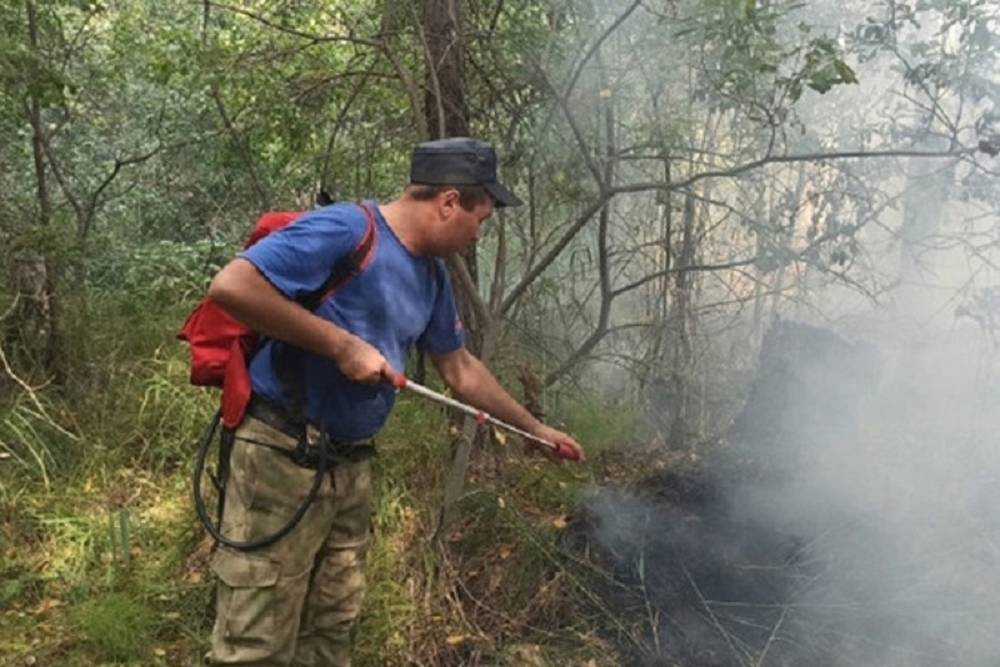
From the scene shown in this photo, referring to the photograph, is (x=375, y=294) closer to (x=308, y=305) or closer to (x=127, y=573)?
(x=308, y=305)

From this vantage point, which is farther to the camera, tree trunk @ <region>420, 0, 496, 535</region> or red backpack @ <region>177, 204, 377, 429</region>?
tree trunk @ <region>420, 0, 496, 535</region>

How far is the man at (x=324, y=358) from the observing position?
230cm

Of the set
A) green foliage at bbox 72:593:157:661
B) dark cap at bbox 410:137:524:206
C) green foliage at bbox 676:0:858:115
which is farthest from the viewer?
green foliage at bbox 72:593:157:661

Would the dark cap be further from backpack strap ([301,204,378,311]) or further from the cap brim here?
backpack strap ([301,204,378,311])

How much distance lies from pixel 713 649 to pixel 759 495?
1395 millimetres

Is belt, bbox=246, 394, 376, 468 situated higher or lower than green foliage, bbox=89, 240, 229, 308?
higher

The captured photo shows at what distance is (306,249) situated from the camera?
228 centimetres

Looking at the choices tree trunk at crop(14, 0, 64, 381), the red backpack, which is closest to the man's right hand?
the red backpack

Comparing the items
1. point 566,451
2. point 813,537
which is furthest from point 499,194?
point 813,537

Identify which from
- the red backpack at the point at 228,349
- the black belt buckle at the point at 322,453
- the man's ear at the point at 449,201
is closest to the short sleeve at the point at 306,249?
the red backpack at the point at 228,349

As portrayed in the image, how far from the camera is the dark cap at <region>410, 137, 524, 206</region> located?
2.51 meters

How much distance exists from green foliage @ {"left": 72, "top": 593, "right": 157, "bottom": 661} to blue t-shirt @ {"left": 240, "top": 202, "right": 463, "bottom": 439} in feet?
5.22

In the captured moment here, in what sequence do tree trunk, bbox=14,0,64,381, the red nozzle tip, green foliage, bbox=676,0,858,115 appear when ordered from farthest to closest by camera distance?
tree trunk, bbox=14,0,64,381 → green foliage, bbox=676,0,858,115 → the red nozzle tip

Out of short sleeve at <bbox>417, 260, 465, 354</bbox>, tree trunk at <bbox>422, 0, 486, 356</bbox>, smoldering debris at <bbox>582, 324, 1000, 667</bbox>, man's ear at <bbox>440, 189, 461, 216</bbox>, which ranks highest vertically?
tree trunk at <bbox>422, 0, 486, 356</bbox>
